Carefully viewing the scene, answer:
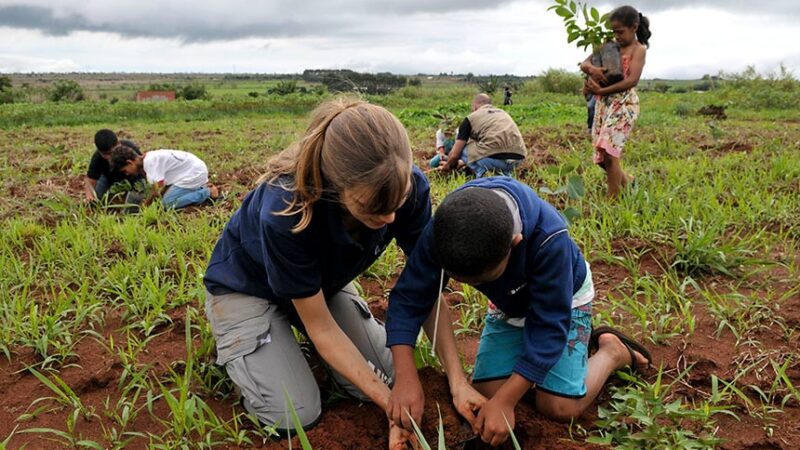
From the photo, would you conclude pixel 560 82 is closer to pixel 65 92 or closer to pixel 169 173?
pixel 65 92

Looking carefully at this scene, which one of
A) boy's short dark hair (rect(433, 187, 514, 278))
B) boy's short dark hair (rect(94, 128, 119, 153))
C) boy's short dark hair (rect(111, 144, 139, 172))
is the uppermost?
boy's short dark hair (rect(433, 187, 514, 278))

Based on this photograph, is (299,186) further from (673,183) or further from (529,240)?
(673,183)

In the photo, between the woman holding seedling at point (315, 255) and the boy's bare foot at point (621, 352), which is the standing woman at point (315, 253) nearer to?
the woman holding seedling at point (315, 255)

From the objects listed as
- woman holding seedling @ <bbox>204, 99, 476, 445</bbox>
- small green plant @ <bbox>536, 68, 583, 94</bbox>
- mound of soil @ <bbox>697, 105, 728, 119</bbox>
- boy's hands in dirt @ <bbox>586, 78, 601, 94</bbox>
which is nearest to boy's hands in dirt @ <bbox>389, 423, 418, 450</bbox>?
woman holding seedling @ <bbox>204, 99, 476, 445</bbox>

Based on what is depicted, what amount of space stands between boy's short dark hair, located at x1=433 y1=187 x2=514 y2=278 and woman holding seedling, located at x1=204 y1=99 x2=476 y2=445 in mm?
184

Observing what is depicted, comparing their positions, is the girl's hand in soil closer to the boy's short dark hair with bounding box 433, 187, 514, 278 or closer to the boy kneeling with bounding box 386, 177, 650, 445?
the boy kneeling with bounding box 386, 177, 650, 445

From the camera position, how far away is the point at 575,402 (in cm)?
185

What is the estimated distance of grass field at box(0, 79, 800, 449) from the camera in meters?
1.83

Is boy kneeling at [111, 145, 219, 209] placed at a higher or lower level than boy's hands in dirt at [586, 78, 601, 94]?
lower

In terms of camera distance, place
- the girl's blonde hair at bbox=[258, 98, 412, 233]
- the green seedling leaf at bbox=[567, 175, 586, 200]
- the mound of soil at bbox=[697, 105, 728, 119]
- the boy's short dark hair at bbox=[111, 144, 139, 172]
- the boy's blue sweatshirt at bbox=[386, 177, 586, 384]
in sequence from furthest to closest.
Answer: the mound of soil at bbox=[697, 105, 728, 119] < the boy's short dark hair at bbox=[111, 144, 139, 172] < the green seedling leaf at bbox=[567, 175, 586, 200] < the boy's blue sweatshirt at bbox=[386, 177, 586, 384] < the girl's blonde hair at bbox=[258, 98, 412, 233]

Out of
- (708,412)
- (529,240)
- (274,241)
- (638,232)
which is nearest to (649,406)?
(708,412)

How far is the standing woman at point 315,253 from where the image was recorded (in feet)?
5.14

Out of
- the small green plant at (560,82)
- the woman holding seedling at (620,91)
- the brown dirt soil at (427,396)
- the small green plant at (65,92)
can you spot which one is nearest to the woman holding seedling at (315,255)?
the brown dirt soil at (427,396)

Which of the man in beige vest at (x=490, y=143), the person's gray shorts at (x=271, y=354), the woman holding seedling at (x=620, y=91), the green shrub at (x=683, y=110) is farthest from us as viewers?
the green shrub at (x=683, y=110)
